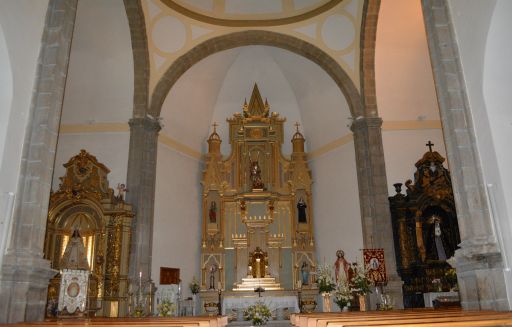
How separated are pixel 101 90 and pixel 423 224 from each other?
32.3ft

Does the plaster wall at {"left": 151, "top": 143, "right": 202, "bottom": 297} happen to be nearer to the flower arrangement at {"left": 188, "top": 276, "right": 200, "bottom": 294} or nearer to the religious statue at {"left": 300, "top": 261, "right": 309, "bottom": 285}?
the flower arrangement at {"left": 188, "top": 276, "right": 200, "bottom": 294}

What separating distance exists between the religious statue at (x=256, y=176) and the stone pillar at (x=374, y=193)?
3.46 m

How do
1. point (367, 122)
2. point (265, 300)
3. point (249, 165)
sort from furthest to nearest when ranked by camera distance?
1. point (249, 165)
2. point (265, 300)
3. point (367, 122)

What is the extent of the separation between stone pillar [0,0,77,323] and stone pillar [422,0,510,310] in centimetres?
531

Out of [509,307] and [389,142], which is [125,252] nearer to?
[389,142]

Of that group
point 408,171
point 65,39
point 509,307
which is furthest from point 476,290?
point 408,171

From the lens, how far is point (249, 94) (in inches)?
657

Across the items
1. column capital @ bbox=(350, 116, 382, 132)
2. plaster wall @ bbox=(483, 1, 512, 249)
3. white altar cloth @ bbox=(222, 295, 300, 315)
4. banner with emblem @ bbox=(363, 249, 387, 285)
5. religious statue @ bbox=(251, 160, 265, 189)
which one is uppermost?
column capital @ bbox=(350, 116, 382, 132)

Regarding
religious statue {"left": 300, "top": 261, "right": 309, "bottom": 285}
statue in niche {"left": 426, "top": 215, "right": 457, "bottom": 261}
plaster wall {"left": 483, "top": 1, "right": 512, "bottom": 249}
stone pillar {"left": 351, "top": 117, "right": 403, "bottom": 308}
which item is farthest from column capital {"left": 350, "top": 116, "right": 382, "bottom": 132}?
plaster wall {"left": 483, "top": 1, "right": 512, "bottom": 249}

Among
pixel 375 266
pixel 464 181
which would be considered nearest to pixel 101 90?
pixel 375 266

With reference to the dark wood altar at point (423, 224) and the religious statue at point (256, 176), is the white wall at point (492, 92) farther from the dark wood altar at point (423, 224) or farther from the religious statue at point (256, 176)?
the religious statue at point (256, 176)

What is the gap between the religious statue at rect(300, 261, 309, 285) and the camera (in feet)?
46.6

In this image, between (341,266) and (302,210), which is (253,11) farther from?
(341,266)

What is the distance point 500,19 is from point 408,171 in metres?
7.79
